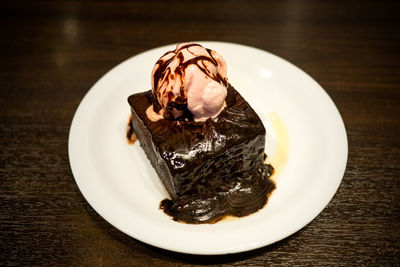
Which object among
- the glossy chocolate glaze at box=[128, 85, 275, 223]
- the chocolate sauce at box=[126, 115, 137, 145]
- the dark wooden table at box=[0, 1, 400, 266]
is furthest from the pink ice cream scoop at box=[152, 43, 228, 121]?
the dark wooden table at box=[0, 1, 400, 266]

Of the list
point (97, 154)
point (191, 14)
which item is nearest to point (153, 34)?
point (191, 14)

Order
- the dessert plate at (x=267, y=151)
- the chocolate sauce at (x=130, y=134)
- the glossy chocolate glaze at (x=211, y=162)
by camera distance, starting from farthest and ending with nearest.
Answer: the chocolate sauce at (x=130, y=134) → the glossy chocolate glaze at (x=211, y=162) → the dessert plate at (x=267, y=151)

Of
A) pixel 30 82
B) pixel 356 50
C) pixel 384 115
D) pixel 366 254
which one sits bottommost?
pixel 366 254

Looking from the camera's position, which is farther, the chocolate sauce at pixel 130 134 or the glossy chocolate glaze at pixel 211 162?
the chocolate sauce at pixel 130 134

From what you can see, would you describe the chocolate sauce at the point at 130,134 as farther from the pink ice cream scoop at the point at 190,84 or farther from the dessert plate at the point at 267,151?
the pink ice cream scoop at the point at 190,84

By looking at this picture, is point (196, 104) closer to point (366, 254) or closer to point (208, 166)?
point (208, 166)

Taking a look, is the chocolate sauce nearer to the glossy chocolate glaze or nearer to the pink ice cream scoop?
the glossy chocolate glaze

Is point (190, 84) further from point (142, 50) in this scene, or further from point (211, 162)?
point (142, 50)

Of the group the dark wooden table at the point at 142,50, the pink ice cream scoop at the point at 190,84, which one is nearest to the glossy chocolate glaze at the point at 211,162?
the pink ice cream scoop at the point at 190,84

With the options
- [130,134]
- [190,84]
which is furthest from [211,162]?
[130,134]
